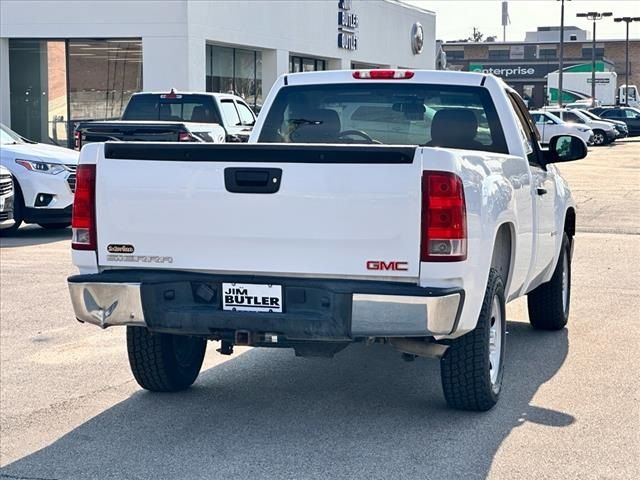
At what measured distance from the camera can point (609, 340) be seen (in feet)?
28.3

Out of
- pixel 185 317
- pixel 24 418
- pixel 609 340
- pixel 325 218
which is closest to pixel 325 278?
pixel 325 218

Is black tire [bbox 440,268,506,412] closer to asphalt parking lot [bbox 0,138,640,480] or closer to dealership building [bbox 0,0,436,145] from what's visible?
asphalt parking lot [bbox 0,138,640,480]

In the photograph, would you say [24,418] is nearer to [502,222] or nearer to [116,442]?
[116,442]

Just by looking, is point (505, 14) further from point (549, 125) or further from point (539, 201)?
point (539, 201)

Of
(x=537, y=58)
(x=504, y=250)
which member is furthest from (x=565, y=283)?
(x=537, y=58)

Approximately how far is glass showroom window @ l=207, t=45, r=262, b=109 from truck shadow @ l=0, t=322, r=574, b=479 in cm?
2649

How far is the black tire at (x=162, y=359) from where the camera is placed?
6816mm

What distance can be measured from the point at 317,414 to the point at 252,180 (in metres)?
1.56

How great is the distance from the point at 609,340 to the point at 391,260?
3.53m

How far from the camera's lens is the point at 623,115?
59.3 metres

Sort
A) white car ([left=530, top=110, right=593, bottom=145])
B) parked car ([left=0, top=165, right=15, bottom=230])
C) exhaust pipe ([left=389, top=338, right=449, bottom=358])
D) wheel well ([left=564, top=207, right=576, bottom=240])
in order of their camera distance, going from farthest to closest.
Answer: white car ([left=530, top=110, right=593, bottom=145]) < parked car ([left=0, top=165, right=15, bottom=230]) < wheel well ([left=564, top=207, right=576, bottom=240]) < exhaust pipe ([left=389, top=338, right=449, bottom=358])

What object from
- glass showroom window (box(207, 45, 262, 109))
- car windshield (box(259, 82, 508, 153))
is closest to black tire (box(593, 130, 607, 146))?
glass showroom window (box(207, 45, 262, 109))

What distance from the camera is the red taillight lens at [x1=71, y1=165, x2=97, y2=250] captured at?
6.11 metres

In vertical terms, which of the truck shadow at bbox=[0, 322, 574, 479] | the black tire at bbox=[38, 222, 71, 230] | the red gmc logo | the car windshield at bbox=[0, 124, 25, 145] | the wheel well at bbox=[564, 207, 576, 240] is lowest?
the truck shadow at bbox=[0, 322, 574, 479]
